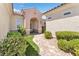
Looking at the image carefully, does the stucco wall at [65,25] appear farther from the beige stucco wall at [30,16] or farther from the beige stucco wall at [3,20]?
the beige stucco wall at [3,20]

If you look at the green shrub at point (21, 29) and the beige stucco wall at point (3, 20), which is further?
the green shrub at point (21, 29)

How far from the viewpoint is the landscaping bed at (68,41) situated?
8.25m

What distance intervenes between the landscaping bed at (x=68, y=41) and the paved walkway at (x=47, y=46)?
29 centimetres

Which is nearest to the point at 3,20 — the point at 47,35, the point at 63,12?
the point at 47,35

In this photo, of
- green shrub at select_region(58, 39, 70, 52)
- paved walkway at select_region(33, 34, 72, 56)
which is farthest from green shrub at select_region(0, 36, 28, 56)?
green shrub at select_region(58, 39, 70, 52)

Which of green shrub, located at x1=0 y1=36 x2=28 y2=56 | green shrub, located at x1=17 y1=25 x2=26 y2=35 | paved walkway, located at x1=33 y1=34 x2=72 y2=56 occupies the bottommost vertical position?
paved walkway, located at x1=33 y1=34 x2=72 y2=56

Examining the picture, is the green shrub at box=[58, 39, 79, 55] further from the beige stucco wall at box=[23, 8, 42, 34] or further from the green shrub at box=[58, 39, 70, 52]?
the beige stucco wall at box=[23, 8, 42, 34]

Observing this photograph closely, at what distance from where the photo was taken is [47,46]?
28.7 ft

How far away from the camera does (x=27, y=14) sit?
31.8 feet

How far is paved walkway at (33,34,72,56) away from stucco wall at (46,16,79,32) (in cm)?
91

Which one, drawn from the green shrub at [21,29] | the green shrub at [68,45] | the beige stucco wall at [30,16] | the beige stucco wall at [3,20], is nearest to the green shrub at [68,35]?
the green shrub at [68,45]

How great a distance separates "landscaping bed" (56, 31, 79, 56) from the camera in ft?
27.1

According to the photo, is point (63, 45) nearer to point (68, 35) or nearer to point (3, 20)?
point (68, 35)

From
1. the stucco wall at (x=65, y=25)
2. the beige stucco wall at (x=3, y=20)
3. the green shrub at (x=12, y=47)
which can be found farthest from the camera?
the stucco wall at (x=65, y=25)
